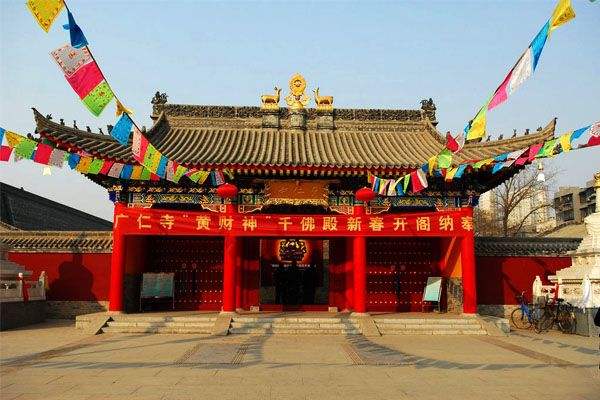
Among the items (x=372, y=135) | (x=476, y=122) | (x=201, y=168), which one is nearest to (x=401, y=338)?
(x=476, y=122)

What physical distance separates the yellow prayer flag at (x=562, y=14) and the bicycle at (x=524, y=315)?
10.5 meters

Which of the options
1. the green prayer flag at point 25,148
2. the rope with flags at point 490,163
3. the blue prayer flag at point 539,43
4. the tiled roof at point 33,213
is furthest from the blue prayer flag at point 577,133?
the tiled roof at point 33,213

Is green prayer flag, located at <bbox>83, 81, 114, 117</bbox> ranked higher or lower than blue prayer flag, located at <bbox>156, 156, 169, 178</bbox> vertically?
higher

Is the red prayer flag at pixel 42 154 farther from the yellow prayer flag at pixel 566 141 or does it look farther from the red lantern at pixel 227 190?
the yellow prayer flag at pixel 566 141

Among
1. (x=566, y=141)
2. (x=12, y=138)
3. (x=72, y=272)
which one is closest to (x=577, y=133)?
(x=566, y=141)

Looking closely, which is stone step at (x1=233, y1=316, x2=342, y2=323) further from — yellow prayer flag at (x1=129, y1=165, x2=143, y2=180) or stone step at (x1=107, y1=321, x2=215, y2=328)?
yellow prayer flag at (x1=129, y1=165, x2=143, y2=180)

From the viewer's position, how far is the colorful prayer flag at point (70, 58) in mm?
8016

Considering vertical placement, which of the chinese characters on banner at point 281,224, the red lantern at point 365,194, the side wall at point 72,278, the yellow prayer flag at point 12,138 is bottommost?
the side wall at point 72,278

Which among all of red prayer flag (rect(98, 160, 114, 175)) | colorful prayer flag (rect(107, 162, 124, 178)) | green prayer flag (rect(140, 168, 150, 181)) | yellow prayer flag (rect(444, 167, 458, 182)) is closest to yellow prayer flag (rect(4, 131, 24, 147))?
red prayer flag (rect(98, 160, 114, 175))

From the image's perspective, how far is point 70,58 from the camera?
8.16 metres

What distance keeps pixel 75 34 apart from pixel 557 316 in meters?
15.0

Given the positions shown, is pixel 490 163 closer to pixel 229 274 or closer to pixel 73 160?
pixel 229 274

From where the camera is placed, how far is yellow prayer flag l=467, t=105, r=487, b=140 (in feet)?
30.2

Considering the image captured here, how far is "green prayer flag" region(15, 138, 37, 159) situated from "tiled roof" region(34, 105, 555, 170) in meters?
1.86
